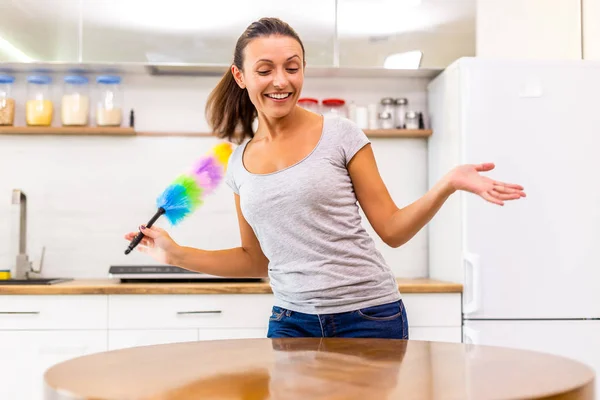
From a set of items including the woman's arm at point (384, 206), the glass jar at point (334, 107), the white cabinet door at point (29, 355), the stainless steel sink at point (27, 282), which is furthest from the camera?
the glass jar at point (334, 107)

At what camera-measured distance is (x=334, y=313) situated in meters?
1.55

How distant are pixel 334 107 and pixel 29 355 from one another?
167cm

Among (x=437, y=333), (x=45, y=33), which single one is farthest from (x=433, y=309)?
(x=45, y=33)

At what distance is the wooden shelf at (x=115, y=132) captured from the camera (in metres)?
3.20

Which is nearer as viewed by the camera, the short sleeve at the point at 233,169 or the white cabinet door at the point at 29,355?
the short sleeve at the point at 233,169

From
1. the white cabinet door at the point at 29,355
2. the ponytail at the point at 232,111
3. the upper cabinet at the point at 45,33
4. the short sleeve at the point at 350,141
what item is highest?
the upper cabinet at the point at 45,33

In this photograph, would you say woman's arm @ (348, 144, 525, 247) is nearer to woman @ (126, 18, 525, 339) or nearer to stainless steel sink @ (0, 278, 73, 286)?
woman @ (126, 18, 525, 339)

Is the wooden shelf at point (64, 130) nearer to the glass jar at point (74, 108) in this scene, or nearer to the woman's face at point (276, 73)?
the glass jar at point (74, 108)

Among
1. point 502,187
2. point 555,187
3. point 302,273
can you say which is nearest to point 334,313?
point 302,273

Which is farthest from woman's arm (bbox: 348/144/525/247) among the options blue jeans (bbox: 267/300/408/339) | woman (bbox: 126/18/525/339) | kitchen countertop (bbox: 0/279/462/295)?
kitchen countertop (bbox: 0/279/462/295)

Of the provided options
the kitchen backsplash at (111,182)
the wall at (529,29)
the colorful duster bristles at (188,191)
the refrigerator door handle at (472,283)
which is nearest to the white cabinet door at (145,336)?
the kitchen backsplash at (111,182)

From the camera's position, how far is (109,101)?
330 cm

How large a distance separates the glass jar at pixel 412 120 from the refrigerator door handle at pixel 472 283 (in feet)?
2.54

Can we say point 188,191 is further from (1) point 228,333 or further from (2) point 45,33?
(2) point 45,33
